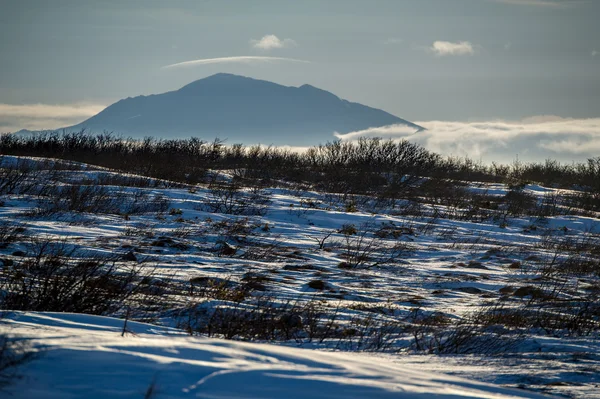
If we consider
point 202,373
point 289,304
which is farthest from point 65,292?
point 202,373

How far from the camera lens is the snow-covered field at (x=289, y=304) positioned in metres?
1.92

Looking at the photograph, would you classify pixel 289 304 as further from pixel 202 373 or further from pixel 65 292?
pixel 202 373

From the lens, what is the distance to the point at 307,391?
5.99 ft

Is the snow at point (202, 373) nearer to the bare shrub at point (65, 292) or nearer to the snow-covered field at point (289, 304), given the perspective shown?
the snow-covered field at point (289, 304)

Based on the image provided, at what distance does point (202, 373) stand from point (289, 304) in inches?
90.7

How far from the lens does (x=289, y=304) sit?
13.6ft

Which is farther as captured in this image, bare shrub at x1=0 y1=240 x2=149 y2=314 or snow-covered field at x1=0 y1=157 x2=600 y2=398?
bare shrub at x1=0 y1=240 x2=149 y2=314

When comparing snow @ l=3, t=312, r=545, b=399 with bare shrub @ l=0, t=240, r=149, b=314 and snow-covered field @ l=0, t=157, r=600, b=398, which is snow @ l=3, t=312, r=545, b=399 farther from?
bare shrub @ l=0, t=240, r=149, b=314

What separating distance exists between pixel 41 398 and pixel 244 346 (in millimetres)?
796

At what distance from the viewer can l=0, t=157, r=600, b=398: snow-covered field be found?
6.28 feet

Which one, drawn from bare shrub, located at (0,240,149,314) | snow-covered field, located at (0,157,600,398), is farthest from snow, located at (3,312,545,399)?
bare shrub, located at (0,240,149,314)

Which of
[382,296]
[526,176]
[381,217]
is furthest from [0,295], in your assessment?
[526,176]

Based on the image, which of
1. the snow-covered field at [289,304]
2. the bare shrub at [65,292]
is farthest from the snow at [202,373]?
the bare shrub at [65,292]

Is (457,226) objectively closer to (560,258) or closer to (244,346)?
(560,258)
